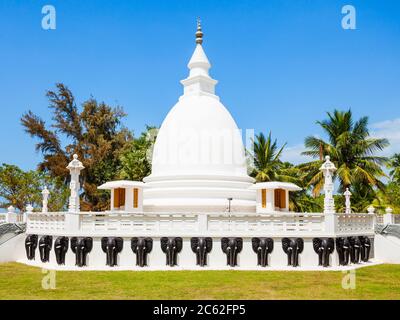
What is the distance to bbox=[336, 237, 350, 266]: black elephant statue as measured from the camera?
62.4 feet

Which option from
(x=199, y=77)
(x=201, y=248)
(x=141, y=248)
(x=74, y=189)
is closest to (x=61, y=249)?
(x=74, y=189)

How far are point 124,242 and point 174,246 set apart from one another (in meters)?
2.14

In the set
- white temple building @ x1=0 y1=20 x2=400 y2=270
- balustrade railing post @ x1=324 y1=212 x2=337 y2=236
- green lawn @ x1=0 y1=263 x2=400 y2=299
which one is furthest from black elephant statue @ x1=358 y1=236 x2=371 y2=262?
balustrade railing post @ x1=324 y1=212 x2=337 y2=236

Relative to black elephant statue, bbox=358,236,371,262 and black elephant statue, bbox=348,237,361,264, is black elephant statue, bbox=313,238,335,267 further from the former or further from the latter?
black elephant statue, bbox=358,236,371,262

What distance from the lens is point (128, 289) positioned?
46.5ft

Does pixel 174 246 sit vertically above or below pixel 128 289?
above

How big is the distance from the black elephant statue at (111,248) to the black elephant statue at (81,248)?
59 centimetres

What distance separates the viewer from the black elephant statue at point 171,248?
18672 mm

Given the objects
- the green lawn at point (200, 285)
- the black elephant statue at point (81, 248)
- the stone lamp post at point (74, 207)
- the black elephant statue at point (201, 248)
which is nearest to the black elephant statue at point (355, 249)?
the green lawn at point (200, 285)

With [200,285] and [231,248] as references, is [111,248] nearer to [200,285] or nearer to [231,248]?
[231,248]

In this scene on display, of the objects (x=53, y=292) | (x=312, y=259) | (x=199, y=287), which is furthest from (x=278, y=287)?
(x=53, y=292)

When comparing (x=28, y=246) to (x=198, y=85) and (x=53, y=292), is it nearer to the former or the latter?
(x=53, y=292)

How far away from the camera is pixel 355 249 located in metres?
20.0

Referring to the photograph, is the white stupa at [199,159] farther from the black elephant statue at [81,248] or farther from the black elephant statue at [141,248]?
the black elephant statue at [81,248]
